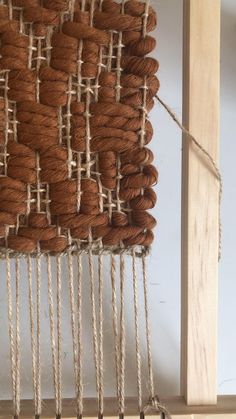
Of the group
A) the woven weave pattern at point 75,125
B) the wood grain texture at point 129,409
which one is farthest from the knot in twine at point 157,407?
the woven weave pattern at point 75,125

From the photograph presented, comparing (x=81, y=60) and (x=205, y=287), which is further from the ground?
(x=81, y=60)

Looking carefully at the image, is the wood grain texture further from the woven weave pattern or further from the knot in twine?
the woven weave pattern

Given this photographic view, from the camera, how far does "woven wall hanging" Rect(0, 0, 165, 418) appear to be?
2.16 ft

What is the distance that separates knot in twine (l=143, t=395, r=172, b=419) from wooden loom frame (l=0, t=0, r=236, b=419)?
0.01 meters

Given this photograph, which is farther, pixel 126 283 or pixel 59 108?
pixel 126 283

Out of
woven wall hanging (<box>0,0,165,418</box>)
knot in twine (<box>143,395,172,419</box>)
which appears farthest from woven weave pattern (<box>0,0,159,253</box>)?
knot in twine (<box>143,395,172,419</box>)

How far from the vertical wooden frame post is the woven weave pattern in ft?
0.18

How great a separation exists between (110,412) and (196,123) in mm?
358

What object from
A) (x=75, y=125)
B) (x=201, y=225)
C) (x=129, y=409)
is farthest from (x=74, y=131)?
(x=129, y=409)

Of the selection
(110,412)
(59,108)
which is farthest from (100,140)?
(110,412)

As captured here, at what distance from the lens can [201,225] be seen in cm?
71

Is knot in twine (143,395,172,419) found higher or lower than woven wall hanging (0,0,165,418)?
lower

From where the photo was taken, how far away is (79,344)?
69 cm

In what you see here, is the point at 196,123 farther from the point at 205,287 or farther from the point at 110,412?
the point at 110,412
